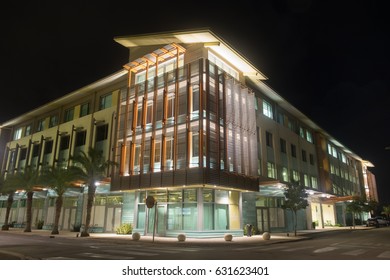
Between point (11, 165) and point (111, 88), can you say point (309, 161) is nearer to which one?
point (111, 88)

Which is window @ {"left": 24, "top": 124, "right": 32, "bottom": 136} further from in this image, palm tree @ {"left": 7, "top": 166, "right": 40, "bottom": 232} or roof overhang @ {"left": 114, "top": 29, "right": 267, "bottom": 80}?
roof overhang @ {"left": 114, "top": 29, "right": 267, "bottom": 80}

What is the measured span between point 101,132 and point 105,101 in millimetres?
4363

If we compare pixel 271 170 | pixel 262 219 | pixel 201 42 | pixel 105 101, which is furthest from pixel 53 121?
pixel 262 219

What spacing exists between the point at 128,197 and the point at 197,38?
17.9 meters

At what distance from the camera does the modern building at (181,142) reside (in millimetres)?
28234

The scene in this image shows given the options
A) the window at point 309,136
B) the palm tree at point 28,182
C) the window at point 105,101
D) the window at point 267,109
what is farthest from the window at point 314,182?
the palm tree at point 28,182

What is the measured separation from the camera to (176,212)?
93.1 feet

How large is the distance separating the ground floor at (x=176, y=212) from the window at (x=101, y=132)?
22.5 ft

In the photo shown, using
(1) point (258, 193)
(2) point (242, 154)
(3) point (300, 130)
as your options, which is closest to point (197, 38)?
(2) point (242, 154)

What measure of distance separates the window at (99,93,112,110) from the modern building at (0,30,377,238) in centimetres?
16

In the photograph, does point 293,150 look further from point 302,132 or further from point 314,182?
point 314,182

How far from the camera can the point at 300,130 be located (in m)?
52.8

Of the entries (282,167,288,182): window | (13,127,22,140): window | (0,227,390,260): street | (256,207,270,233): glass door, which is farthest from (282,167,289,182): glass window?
(13,127,22,140): window

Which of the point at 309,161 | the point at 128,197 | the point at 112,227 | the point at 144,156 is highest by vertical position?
the point at 309,161
